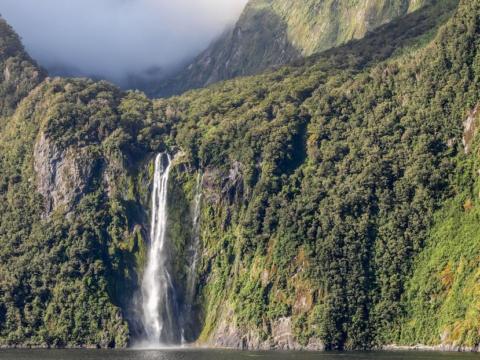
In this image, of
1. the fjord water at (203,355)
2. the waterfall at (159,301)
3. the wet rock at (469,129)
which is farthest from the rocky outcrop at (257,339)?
the wet rock at (469,129)

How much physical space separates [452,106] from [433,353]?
49.8m

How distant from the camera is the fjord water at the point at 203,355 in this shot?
467ft

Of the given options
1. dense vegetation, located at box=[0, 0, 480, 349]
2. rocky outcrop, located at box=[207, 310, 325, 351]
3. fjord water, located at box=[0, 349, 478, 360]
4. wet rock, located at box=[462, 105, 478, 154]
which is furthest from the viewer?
wet rock, located at box=[462, 105, 478, 154]

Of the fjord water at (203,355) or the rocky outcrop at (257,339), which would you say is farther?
the rocky outcrop at (257,339)

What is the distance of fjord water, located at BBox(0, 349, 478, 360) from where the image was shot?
142 meters

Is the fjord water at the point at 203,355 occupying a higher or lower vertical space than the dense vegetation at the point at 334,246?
lower

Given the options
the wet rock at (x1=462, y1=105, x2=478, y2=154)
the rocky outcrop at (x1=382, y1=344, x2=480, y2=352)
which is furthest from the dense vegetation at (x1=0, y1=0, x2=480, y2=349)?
the rocky outcrop at (x1=382, y1=344, x2=480, y2=352)

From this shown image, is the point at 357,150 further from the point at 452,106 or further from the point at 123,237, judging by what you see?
the point at 123,237

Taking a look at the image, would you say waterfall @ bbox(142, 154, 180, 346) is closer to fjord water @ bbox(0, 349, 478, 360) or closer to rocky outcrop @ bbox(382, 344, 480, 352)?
fjord water @ bbox(0, 349, 478, 360)

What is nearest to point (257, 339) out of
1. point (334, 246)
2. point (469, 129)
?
point (334, 246)

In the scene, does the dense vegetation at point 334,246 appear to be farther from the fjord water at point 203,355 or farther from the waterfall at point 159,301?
the fjord water at point 203,355

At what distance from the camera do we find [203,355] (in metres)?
154

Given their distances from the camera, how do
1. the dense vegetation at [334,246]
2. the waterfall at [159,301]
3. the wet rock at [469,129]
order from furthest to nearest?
the waterfall at [159,301], the wet rock at [469,129], the dense vegetation at [334,246]

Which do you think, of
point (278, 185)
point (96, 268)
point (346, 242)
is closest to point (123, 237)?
point (96, 268)
